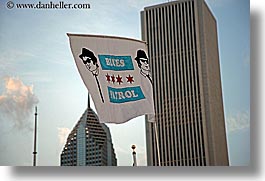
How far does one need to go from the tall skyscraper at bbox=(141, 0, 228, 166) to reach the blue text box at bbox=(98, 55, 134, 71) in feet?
0.52

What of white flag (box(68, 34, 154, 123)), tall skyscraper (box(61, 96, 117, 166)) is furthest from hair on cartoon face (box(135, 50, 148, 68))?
tall skyscraper (box(61, 96, 117, 166))

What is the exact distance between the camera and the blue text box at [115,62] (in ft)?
13.0

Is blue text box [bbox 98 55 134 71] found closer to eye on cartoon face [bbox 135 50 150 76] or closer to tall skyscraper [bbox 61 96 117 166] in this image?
eye on cartoon face [bbox 135 50 150 76]

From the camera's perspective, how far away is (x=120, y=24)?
4.07 m

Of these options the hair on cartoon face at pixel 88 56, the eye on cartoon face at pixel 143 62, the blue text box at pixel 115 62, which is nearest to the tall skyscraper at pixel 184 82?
the eye on cartoon face at pixel 143 62

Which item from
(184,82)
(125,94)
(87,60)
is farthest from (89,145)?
(184,82)

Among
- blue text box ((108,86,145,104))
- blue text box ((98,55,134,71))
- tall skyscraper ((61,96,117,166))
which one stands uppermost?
blue text box ((98,55,134,71))

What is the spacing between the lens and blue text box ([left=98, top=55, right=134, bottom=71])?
3.95m

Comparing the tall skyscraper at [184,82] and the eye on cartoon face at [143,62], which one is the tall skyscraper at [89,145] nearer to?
the tall skyscraper at [184,82]

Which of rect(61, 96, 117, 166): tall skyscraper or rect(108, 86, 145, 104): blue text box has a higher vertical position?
rect(108, 86, 145, 104): blue text box

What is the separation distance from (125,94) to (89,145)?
15.6 inches

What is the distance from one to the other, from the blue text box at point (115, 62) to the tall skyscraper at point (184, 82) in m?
0.16

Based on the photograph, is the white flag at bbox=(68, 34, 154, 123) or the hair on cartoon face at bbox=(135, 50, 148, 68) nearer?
the white flag at bbox=(68, 34, 154, 123)

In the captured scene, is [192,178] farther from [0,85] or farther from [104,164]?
[0,85]
